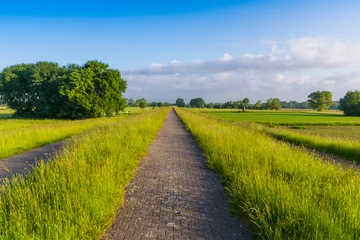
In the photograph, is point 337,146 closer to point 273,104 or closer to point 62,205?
point 62,205

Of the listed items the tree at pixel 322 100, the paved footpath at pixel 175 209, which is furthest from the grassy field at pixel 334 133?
the tree at pixel 322 100

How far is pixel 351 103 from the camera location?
77062 millimetres

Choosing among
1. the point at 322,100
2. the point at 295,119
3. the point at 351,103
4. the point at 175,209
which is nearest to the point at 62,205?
the point at 175,209

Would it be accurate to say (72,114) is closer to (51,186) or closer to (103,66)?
(103,66)

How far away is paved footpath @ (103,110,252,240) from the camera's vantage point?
135 inches

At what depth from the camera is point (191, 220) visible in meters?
3.82

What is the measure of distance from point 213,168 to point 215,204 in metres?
2.69

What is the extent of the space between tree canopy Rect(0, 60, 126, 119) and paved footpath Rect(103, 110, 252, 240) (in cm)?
3982

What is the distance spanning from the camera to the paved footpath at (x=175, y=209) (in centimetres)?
342

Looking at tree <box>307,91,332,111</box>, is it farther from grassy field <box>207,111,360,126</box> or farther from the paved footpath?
the paved footpath

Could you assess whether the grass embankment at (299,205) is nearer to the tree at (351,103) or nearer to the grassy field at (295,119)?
the grassy field at (295,119)

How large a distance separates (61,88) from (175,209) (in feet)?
140

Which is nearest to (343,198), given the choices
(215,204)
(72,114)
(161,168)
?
(215,204)

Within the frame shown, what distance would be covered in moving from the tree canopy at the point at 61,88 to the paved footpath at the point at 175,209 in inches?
1568
